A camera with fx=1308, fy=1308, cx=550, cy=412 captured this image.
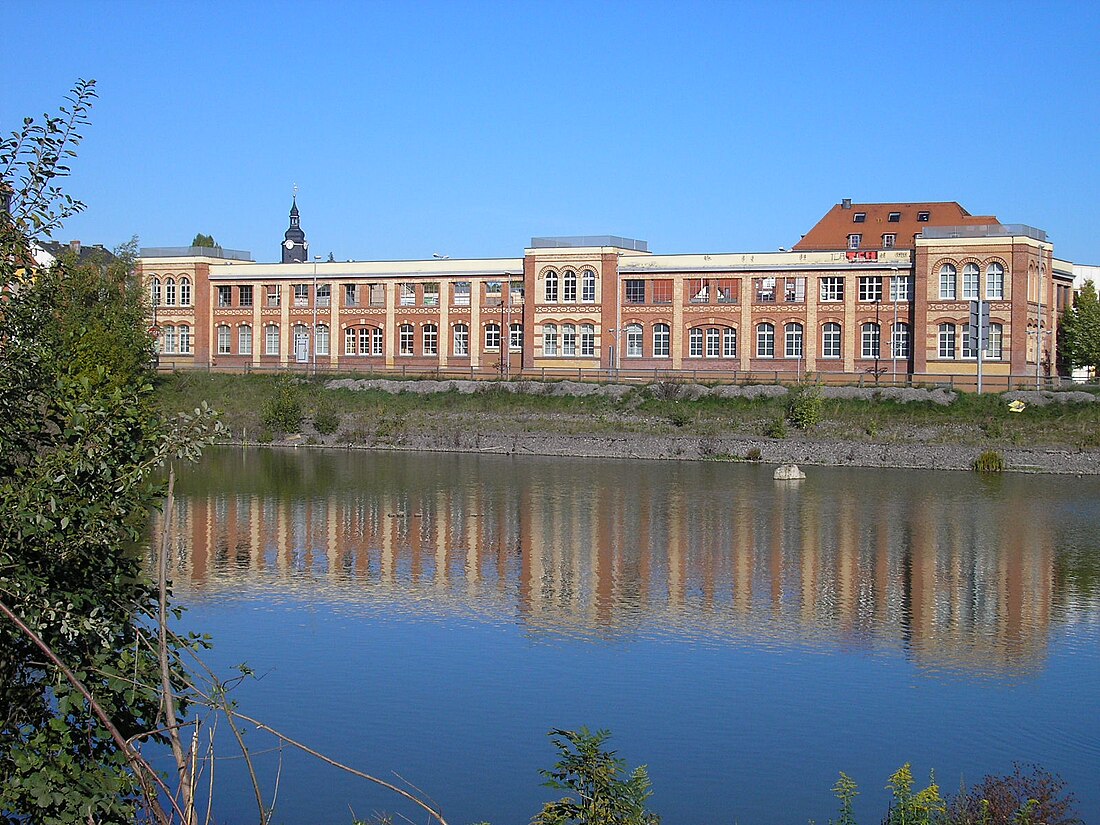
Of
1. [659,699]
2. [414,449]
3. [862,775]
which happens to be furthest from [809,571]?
[414,449]

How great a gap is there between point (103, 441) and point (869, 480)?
47126 mm

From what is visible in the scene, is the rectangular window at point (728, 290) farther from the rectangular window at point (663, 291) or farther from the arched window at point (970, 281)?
the arched window at point (970, 281)

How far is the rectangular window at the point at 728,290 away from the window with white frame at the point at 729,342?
176 cm

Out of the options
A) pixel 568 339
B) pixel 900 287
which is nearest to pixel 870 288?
pixel 900 287

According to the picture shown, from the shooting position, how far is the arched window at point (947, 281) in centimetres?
7312

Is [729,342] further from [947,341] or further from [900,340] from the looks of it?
[947,341]

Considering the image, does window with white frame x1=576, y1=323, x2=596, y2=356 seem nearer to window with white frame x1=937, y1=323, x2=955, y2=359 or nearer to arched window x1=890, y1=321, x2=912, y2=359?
arched window x1=890, y1=321, x2=912, y2=359

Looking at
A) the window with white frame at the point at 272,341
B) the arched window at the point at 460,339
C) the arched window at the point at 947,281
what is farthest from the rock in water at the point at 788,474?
the window with white frame at the point at 272,341

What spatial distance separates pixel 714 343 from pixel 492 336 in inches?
586

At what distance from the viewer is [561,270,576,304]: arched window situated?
270ft

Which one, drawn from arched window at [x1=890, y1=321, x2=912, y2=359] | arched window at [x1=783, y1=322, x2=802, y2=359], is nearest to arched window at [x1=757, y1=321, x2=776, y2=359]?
arched window at [x1=783, y1=322, x2=802, y2=359]

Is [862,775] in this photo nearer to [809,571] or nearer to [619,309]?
[809,571]

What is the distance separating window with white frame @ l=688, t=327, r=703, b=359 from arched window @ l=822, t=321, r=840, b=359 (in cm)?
752

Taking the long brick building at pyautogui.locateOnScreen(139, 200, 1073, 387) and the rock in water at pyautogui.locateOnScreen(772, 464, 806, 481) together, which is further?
the long brick building at pyautogui.locateOnScreen(139, 200, 1073, 387)
